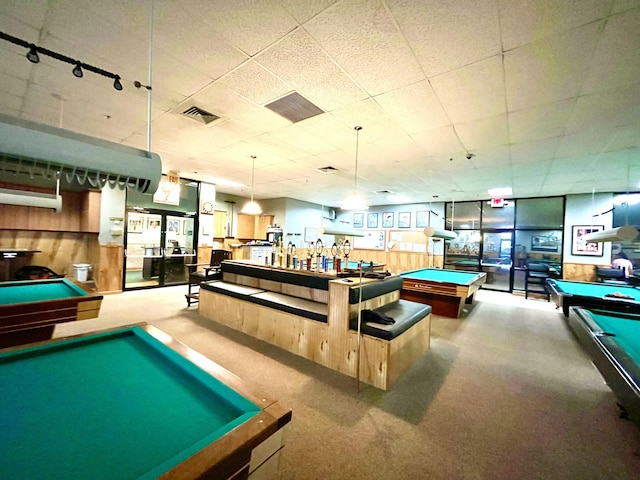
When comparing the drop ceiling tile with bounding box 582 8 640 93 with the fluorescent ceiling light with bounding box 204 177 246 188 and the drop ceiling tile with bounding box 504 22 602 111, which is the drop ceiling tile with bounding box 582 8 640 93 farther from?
the fluorescent ceiling light with bounding box 204 177 246 188

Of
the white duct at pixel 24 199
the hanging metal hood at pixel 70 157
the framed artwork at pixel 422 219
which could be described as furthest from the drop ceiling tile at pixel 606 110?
the white duct at pixel 24 199

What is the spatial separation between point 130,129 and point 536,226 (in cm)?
1056

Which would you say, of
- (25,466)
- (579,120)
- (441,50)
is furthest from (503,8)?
(25,466)

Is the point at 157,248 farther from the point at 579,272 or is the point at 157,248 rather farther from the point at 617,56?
the point at 579,272

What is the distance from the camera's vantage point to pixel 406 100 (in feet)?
9.50

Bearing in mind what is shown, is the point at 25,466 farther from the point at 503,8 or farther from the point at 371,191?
the point at 371,191

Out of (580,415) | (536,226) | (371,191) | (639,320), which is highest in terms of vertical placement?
(371,191)

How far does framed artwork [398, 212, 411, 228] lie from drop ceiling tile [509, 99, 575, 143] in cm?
656

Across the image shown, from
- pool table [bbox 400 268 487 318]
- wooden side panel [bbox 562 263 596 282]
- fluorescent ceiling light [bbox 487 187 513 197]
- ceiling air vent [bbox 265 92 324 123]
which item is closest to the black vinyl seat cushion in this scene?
pool table [bbox 400 268 487 318]

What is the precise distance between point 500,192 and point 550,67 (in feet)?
20.2

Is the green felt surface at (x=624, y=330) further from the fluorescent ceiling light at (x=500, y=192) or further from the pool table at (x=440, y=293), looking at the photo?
the fluorescent ceiling light at (x=500, y=192)

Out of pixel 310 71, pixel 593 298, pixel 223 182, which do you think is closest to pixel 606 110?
pixel 593 298

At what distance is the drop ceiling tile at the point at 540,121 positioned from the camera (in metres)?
2.92

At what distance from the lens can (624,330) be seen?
2.63 metres
